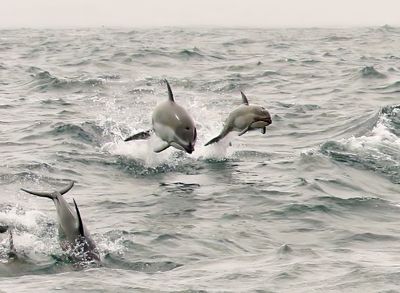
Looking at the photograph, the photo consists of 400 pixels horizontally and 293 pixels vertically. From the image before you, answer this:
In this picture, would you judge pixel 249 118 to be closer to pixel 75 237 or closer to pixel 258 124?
pixel 258 124

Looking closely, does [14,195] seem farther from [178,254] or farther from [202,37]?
[202,37]

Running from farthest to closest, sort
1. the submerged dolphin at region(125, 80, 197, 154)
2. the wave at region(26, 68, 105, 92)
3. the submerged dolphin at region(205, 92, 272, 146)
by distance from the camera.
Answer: the wave at region(26, 68, 105, 92), the submerged dolphin at region(205, 92, 272, 146), the submerged dolphin at region(125, 80, 197, 154)

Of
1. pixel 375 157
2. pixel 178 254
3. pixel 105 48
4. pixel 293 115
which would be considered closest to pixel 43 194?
pixel 178 254

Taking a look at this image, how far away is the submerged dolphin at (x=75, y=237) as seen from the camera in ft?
28.7

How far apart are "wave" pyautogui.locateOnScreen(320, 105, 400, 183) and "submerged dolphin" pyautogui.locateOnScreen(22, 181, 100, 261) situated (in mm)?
5436

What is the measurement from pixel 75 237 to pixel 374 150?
277 inches

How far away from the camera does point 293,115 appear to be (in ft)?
63.7

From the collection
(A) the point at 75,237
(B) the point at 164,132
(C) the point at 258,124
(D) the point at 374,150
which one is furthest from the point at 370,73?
(A) the point at 75,237

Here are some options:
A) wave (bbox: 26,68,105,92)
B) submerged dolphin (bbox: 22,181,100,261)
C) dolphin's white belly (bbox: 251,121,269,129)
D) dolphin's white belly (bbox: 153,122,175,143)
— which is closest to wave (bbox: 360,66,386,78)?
wave (bbox: 26,68,105,92)

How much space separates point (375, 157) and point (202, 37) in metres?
33.2

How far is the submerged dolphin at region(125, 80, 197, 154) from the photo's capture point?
11.3 m

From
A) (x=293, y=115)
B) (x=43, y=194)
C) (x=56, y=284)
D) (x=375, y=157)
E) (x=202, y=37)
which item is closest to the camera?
(x=56, y=284)

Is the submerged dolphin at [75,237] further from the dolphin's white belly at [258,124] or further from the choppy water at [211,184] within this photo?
the dolphin's white belly at [258,124]

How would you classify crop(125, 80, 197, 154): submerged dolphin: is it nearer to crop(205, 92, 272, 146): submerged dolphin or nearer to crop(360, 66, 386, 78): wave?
crop(205, 92, 272, 146): submerged dolphin
